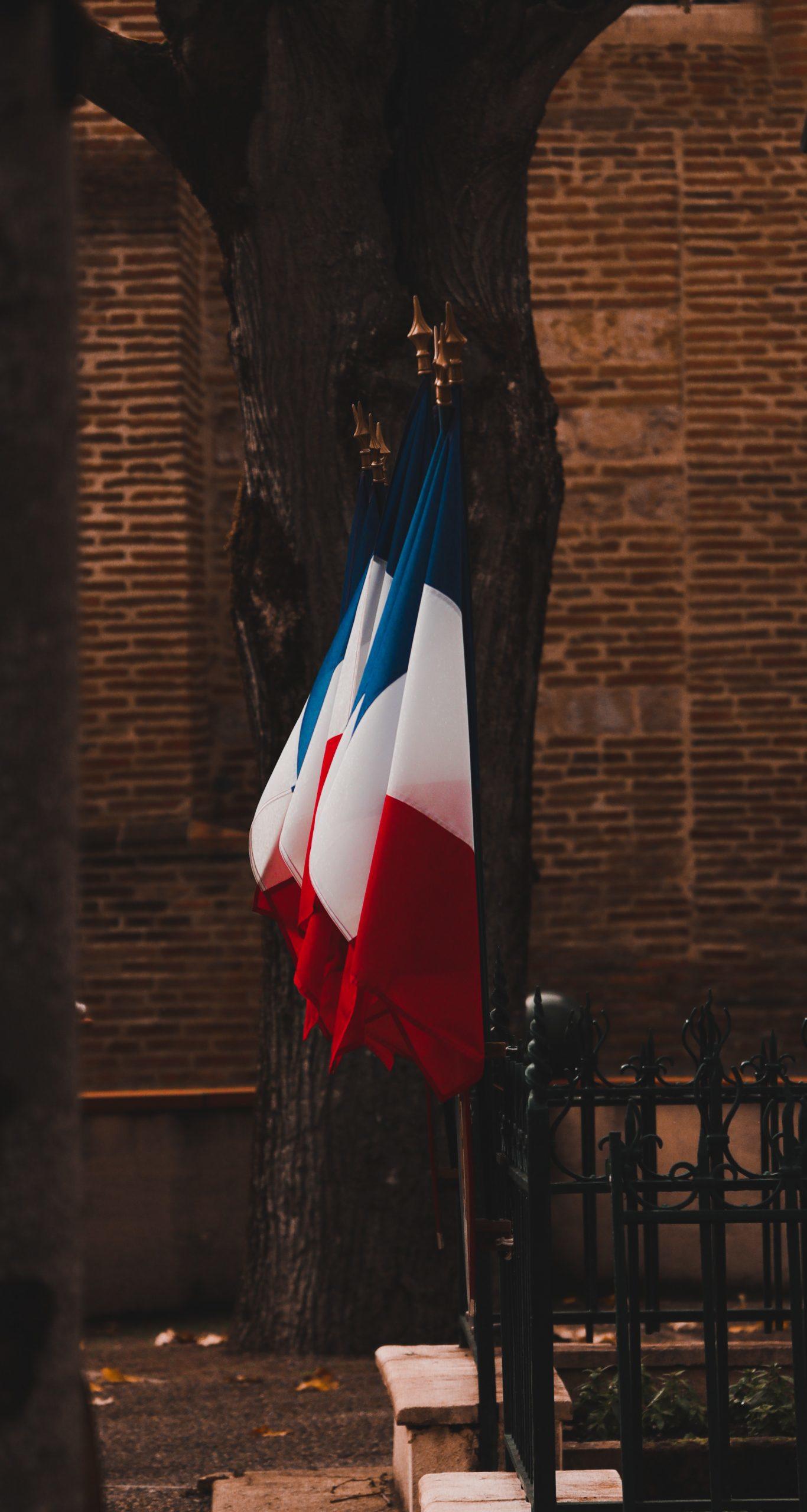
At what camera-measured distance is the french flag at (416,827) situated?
3008 mm

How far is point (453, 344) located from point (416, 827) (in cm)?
109

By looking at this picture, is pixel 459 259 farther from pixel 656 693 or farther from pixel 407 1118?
pixel 656 693

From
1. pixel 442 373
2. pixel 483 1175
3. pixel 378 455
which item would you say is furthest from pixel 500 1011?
pixel 378 455

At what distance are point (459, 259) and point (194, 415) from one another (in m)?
3.93

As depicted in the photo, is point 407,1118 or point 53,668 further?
point 407,1118

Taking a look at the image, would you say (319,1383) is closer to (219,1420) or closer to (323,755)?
(219,1420)

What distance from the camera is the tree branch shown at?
537 cm

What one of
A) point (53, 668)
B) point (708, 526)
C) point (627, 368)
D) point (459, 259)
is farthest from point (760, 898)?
point (53, 668)

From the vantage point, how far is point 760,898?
9.19m

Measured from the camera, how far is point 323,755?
4.01 metres

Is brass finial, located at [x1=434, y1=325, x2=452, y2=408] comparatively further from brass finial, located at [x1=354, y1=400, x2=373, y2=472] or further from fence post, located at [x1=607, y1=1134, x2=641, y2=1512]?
fence post, located at [x1=607, y1=1134, x2=641, y2=1512]

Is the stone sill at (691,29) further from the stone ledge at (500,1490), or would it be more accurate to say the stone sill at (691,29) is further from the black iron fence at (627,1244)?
the stone ledge at (500,1490)

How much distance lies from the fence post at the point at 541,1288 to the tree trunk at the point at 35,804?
4.99 ft

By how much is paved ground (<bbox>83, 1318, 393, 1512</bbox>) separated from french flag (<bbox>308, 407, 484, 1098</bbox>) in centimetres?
179
